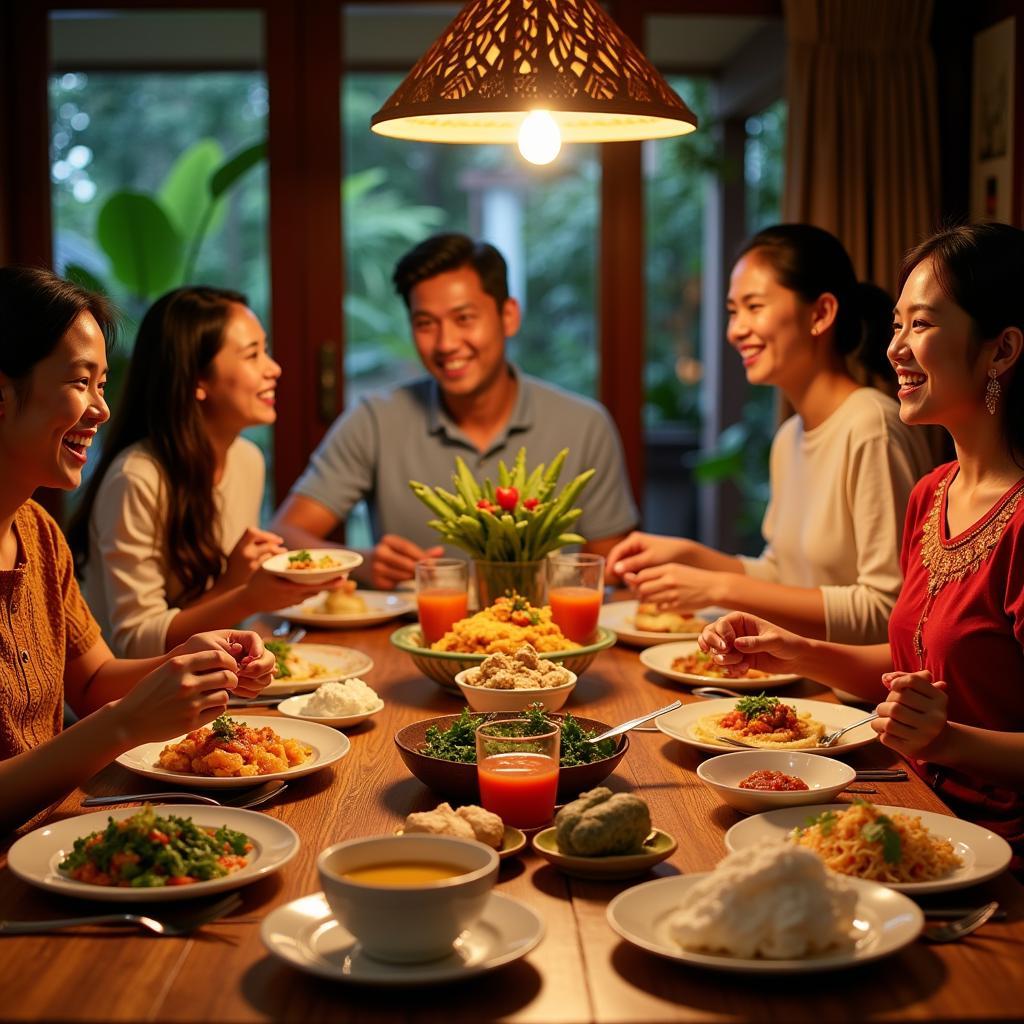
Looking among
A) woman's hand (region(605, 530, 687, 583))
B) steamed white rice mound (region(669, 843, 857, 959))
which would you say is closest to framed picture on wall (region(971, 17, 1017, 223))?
woman's hand (region(605, 530, 687, 583))

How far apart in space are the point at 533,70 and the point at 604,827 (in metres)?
1.16

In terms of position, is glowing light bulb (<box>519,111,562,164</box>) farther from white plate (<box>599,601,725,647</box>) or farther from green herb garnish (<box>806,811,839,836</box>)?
green herb garnish (<box>806,811,839,836</box>)

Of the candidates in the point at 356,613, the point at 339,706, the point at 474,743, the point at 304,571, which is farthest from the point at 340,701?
the point at 356,613

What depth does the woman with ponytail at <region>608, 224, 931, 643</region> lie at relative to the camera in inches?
103

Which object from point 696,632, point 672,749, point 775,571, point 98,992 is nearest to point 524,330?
point 775,571

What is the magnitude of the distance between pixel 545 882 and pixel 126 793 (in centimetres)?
62

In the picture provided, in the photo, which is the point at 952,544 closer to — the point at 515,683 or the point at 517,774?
the point at 515,683

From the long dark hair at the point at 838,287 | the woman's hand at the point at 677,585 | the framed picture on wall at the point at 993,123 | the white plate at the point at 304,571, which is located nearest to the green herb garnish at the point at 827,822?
the woman's hand at the point at 677,585

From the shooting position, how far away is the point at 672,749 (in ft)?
6.45

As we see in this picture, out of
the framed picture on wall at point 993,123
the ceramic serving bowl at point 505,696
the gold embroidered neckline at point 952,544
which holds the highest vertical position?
the framed picture on wall at point 993,123

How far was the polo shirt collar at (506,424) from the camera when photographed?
12.2 ft

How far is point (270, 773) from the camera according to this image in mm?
1728

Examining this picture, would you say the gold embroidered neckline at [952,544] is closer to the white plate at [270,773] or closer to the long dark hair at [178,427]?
the white plate at [270,773]

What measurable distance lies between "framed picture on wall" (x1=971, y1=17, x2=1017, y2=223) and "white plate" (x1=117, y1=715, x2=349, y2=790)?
108 inches
